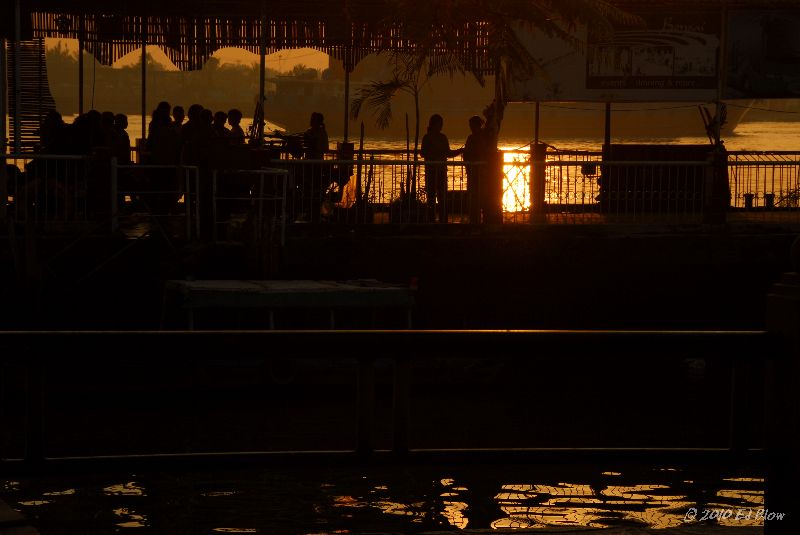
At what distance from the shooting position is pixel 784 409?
521 centimetres

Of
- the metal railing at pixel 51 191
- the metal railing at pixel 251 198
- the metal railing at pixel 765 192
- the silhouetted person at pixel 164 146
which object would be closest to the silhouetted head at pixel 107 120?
the silhouetted person at pixel 164 146

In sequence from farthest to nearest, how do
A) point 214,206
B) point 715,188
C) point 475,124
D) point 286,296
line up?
point 475,124 → point 715,188 → point 214,206 → point 286,296

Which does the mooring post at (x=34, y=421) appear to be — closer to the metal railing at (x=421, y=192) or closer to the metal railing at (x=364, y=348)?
the metal railing at (x=364, y=348)

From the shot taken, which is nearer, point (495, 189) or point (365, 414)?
point (365, 414)

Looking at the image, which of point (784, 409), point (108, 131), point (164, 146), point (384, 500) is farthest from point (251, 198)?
point (784, 409)

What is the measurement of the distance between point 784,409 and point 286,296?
1045 cm

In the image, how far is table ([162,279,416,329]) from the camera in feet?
49.6

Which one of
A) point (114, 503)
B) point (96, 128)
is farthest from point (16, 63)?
point (114, 503)

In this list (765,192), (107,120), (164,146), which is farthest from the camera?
(107,120)

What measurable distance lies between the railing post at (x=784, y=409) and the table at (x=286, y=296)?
9995 millimetres

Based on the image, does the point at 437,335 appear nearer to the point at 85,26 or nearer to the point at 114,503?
the point at 114,503

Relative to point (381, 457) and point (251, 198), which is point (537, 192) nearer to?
point (251, 198)

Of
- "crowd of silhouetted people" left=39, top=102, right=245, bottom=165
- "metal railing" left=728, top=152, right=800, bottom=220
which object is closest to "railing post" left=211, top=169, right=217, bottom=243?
"crowd of silhouetted people" left=39, top=102, right=245, bottom=165

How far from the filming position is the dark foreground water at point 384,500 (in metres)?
9.88
